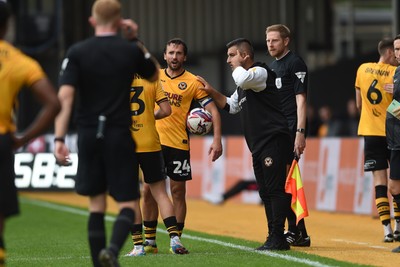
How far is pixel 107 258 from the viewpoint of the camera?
7863 mm

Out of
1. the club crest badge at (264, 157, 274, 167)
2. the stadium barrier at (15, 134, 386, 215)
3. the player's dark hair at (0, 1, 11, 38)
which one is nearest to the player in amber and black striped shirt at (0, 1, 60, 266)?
the player's dark hair at (0, 1, 11, 38)

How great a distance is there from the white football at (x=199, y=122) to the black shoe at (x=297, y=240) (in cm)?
148

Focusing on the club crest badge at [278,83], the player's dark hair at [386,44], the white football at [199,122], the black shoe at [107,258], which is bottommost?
the black shoe at [107,258]

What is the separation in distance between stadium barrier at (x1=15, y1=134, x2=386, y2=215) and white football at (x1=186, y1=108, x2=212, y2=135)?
275 inches

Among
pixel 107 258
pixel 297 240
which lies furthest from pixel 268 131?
pixel 107 258

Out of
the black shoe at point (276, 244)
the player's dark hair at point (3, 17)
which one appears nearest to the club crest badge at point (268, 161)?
the black shoe at point (276, 244)

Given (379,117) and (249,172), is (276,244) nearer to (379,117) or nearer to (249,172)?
(379,117)

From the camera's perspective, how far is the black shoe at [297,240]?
1185 centimetres

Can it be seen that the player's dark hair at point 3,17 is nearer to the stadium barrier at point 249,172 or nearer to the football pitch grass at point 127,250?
the football pitch grass at point 127,250

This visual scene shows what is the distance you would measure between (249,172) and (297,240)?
407 inches

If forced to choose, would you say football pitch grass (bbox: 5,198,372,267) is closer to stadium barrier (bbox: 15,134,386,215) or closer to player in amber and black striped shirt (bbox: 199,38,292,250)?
player in amber and black striped shirt (bbox: 199,38,292,250)

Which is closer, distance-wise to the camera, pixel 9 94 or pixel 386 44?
pixel 9 94

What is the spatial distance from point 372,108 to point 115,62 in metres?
5.46

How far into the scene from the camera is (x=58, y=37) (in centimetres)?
3347
